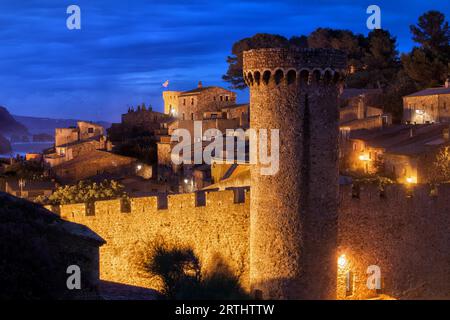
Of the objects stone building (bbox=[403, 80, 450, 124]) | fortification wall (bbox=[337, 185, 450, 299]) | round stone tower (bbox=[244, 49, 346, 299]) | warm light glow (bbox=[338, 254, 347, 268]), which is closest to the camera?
round stone tower (bbox=[244, 49, 346, 299])

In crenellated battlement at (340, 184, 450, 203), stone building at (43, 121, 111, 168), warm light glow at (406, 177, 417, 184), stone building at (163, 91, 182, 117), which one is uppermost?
stone building at (163, 91, 182, 117)

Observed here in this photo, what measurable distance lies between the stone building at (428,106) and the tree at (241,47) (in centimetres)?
1605

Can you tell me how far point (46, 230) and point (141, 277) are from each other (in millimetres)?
4221

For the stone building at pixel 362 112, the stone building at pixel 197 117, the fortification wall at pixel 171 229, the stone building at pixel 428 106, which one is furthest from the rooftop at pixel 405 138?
the fortification wall at pixel 171 229

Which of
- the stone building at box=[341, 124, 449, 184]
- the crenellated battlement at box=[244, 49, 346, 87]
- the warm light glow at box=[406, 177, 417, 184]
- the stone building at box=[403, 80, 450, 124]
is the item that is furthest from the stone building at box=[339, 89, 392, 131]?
the crenellated battlement at box=[244, 49, 346, 87]

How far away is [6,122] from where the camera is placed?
370ft

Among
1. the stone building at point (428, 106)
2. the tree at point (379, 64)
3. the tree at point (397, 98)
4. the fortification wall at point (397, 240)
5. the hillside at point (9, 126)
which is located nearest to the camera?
the fortification wall at point (397, 240)

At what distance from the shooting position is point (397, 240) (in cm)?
1859

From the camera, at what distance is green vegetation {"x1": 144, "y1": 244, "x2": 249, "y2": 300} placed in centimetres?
1407

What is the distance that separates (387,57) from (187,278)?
45.6 meters

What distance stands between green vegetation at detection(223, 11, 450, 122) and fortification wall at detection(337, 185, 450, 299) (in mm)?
28485

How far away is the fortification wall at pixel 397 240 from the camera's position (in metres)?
17.9

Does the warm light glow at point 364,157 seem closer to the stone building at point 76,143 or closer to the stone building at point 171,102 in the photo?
the stone building at point 76,143

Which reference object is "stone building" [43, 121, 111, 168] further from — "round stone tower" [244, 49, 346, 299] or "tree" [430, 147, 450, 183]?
"round stone tower" [244, 49, 346, 299]
